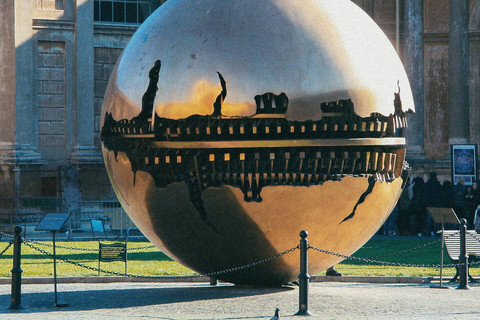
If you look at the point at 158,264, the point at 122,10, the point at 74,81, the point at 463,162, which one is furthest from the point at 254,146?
the point at 122,10

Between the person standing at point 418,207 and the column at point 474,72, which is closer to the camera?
the person standing at point 418,207

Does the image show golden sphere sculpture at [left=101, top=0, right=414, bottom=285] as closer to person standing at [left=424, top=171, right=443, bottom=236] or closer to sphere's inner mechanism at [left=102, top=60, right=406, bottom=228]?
sphere's inner mechanism at [left=102, top=60, right=406, bottom=228]

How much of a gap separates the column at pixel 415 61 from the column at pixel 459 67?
4.35 feet

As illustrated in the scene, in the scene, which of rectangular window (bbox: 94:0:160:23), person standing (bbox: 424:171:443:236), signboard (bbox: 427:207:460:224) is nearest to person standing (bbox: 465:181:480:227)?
person standing (bbox: 424:171:443:236)

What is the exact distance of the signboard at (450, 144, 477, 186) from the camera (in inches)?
1187

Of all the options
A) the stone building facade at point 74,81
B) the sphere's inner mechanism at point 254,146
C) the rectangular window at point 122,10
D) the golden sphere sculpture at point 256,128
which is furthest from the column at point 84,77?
the sphere's inner mechanism at point 254,146

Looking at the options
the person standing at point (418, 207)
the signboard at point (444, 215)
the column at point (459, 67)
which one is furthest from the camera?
the column at point (459, 67)

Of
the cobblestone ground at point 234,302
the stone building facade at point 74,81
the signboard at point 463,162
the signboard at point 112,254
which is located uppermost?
the stone building facade at point 74,81

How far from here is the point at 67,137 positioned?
112 ft

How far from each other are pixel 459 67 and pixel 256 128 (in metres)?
26.3

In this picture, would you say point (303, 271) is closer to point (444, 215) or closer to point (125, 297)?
point (125, 297)

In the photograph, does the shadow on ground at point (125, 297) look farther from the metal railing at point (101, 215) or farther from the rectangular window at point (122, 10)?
the rectangular window at point (122, 10)

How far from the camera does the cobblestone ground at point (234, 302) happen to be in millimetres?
12032

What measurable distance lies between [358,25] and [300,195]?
225 centimetres
